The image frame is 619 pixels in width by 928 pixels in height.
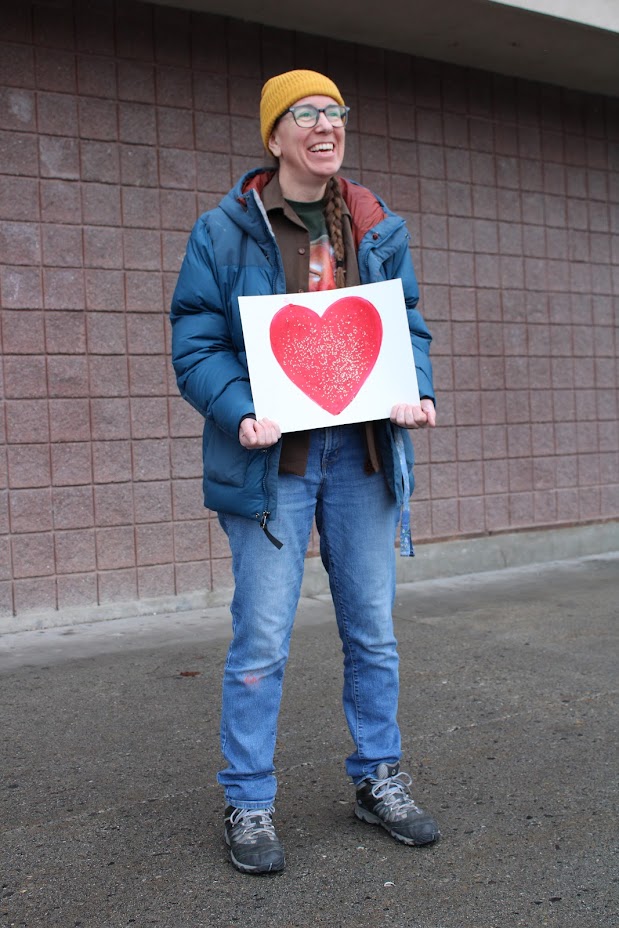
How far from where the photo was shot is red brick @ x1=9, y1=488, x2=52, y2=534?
5.02 m

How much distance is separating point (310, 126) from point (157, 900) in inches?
75.1

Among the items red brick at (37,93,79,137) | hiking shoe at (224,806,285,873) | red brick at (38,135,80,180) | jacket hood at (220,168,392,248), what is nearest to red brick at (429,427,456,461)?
red brick at (38,135,80,180)

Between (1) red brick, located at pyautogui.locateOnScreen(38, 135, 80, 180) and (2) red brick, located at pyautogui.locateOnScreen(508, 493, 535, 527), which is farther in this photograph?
(2) red brick, located at pyautogui.locateOnScreen(508, 493, 535, 527)

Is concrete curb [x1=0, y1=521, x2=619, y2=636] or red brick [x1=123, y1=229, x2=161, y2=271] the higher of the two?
red brick [x1=123, y1=229, x2=161, y2=271]

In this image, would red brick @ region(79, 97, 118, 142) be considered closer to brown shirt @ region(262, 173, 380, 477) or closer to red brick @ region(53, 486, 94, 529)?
red brick @ region(53, 486, 94, 529)

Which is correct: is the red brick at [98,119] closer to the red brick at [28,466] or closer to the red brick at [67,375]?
the red brick at [67,375]

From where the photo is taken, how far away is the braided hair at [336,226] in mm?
2607

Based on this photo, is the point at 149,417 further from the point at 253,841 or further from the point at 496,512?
the point at 253,841

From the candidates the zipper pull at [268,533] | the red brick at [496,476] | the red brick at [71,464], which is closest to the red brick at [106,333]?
the red brick at [71,464]

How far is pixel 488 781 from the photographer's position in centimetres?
300

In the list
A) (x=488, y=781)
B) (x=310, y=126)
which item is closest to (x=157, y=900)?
(x=488, y=781)

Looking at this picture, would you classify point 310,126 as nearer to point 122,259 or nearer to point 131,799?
point 131,799

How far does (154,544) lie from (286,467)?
301 centimetres

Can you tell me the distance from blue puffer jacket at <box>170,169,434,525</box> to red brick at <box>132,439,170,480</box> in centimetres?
281
